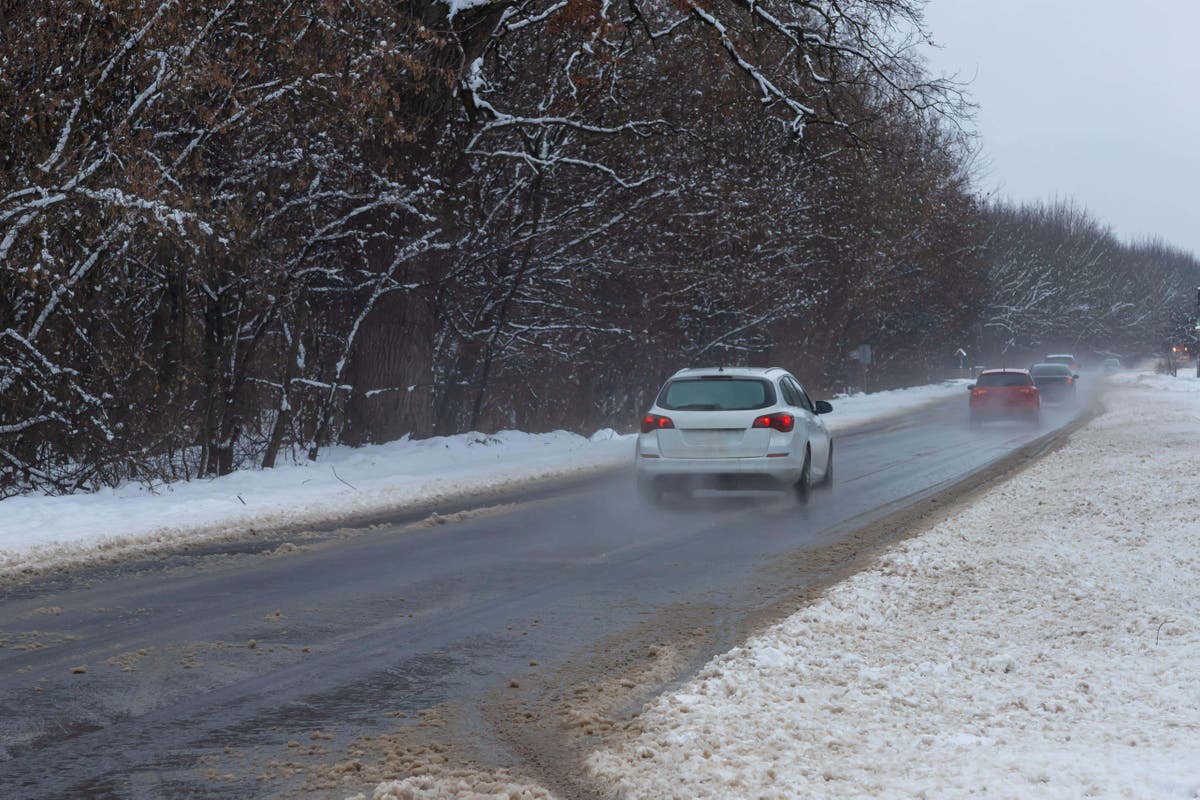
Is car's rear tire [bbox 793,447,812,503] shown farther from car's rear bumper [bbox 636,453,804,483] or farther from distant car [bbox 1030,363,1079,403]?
distant car [bbox 1030,363,1079,403]

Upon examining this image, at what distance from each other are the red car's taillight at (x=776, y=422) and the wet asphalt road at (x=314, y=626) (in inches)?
49.8

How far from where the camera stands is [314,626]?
8180mm

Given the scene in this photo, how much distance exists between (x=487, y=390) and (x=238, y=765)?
898 inches

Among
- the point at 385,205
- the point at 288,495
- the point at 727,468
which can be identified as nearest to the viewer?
the point at 727,468

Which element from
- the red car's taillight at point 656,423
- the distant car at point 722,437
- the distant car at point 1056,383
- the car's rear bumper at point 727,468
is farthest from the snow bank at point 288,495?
the distant car at point 1056,383

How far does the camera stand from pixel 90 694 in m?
6.33

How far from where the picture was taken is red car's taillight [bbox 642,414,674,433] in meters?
15.9

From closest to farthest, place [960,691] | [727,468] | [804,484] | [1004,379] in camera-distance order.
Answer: [960,691]
[727,468]
[804,484]
[1004,379]

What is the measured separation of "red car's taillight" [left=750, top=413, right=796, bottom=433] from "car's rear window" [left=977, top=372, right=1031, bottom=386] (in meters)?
21.6

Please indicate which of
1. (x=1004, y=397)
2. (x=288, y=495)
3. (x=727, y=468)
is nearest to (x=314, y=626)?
(x=288, y=495)

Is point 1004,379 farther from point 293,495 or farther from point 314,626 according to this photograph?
point 314,626

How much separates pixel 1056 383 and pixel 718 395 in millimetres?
36415

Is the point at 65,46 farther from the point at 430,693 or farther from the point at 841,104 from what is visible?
the point at 841,104

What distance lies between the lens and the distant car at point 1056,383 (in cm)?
4869
